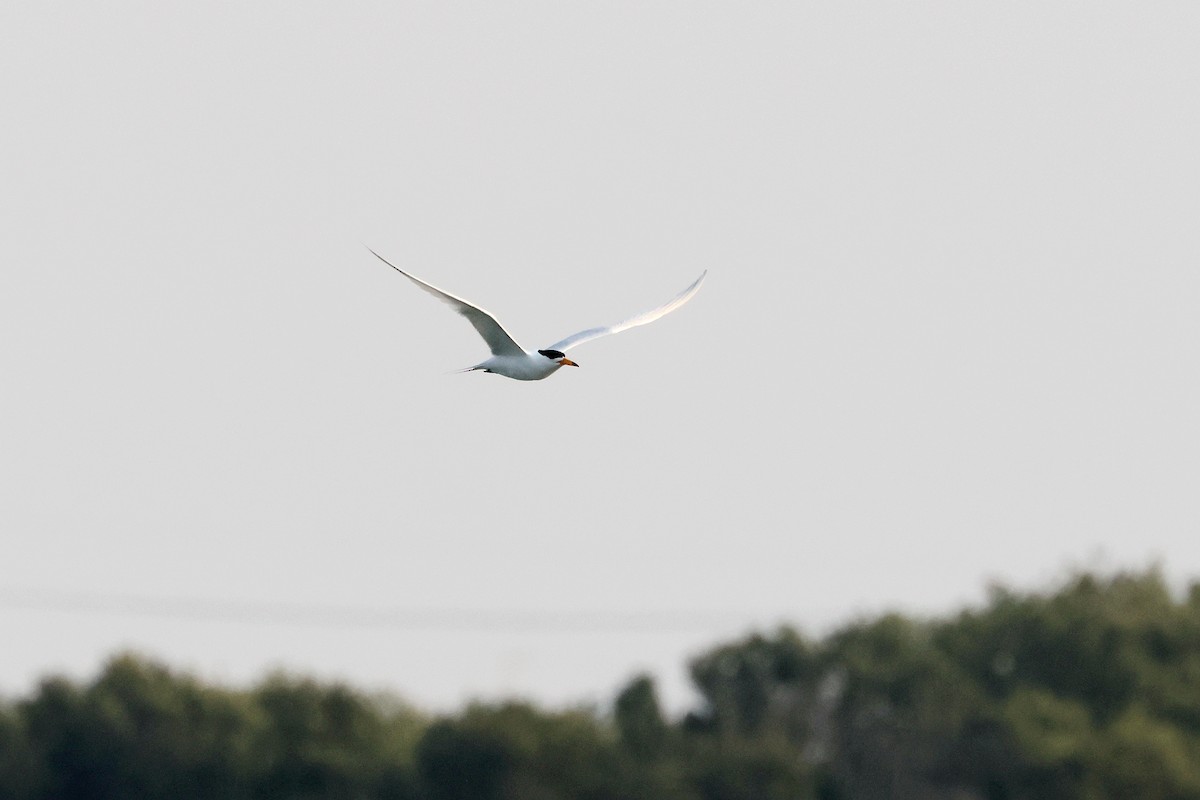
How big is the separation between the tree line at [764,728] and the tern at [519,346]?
31.8m

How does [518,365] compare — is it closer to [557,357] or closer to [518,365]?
[518,365]

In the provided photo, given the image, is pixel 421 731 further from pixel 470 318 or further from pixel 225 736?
pixel 470 318

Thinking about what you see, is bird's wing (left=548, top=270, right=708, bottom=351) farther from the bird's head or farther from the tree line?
the tree line

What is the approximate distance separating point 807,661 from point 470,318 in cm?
4777

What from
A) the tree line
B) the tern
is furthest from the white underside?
the tree line

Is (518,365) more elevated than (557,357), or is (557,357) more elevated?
(557,357)

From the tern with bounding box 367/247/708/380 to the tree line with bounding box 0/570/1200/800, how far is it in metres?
31.8

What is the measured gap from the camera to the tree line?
62656 millimetres

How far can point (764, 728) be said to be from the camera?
234 feet

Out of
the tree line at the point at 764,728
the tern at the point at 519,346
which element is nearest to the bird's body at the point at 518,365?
the tern at the point at 519,346

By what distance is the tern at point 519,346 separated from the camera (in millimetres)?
28188

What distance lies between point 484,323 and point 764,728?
44781 millimetres

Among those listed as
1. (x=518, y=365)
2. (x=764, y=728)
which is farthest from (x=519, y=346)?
(x=764, y=728)

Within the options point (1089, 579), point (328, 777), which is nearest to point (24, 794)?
point (328, 777)
